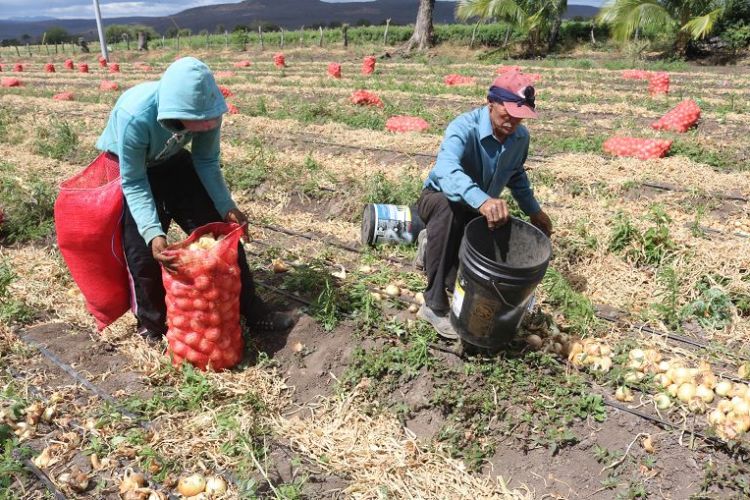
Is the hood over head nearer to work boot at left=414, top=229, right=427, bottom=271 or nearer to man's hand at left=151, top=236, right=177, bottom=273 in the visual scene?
man's hand at left=151, top=236, right=177, bottom=273

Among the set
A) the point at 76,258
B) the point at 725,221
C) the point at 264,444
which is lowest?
the point at 264,444

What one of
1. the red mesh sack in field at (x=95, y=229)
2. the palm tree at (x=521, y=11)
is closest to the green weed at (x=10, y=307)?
the red mesh sack in field at (x=95, y=229)

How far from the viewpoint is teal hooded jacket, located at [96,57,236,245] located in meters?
2.47

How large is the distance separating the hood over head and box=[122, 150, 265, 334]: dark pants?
63 cm

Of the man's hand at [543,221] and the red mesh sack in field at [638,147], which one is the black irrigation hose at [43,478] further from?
the red mesh sack in field at [638,147]

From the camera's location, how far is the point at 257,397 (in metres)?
2.99

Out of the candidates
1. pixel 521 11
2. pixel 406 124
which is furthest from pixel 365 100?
Result: pixel 521 11

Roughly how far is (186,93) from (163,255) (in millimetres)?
804

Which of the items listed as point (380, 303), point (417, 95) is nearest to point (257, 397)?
point (380, 303)

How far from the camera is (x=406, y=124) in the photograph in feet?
27.4

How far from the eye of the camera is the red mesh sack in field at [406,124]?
828 cm

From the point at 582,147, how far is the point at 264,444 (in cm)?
592

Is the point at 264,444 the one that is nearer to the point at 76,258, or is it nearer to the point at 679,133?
the point at 76,258

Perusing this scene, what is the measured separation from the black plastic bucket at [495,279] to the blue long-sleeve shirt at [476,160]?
0.23 meters
